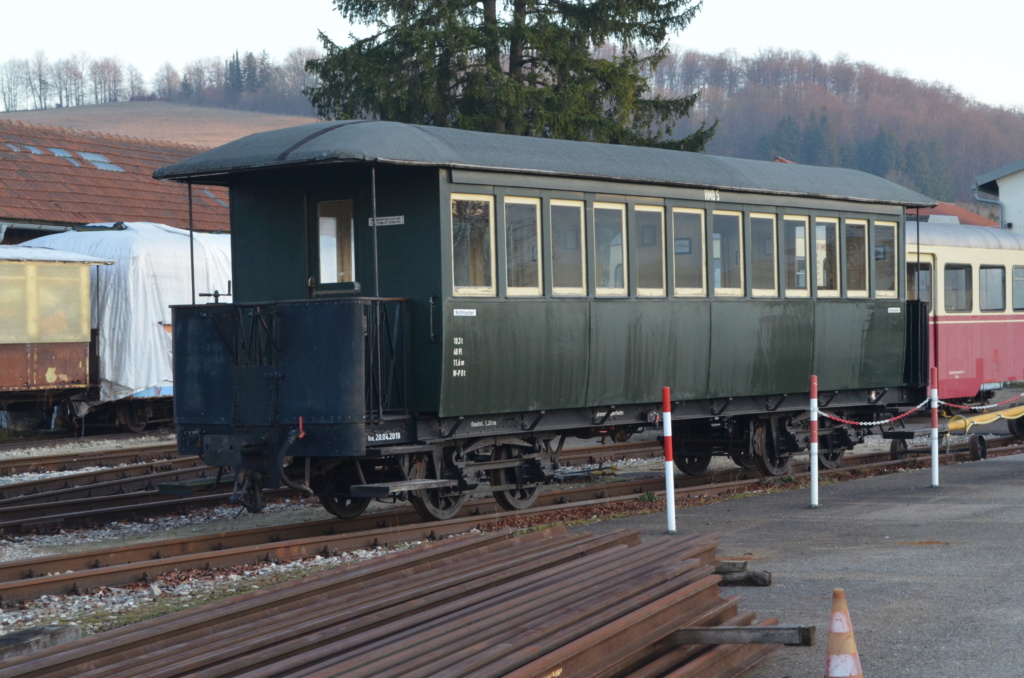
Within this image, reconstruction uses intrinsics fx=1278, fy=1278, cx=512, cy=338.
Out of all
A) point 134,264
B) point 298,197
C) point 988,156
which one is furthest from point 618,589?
point 988,156

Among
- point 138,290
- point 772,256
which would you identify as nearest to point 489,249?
point 772,256

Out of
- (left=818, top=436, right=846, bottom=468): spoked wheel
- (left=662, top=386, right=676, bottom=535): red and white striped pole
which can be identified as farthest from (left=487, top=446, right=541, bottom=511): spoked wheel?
(left=818, top=436, right=846, bottom=468): spoked wheel

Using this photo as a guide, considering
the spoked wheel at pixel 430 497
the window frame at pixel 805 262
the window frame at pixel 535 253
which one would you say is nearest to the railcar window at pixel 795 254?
the window frame at pixel 805 262

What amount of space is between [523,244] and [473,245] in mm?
560

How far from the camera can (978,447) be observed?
16.9m

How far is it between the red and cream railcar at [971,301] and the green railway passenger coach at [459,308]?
6.31m

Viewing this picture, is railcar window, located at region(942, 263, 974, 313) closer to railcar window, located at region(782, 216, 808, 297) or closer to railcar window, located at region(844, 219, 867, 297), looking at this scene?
railcar window, located at region(844, 219, 867, 297)

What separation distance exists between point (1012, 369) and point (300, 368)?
1449 cm

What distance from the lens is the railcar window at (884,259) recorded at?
15320 mm

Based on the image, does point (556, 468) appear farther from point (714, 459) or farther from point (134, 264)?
point (134, 264)

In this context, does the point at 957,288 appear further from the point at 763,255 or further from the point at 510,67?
the point at 510,67

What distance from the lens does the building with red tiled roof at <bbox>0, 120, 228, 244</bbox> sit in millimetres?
26891

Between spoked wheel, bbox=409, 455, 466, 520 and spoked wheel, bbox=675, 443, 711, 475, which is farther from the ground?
spoked wheel, bbox=409, 455, 466, 520

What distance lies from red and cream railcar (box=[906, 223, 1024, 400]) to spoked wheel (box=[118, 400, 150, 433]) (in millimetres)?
13438
